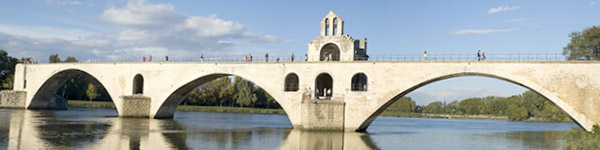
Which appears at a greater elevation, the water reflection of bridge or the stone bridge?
the stone bridge

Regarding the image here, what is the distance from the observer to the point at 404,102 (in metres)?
90.0

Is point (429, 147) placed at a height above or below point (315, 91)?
below

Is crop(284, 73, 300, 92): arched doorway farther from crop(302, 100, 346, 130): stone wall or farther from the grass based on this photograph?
the grass

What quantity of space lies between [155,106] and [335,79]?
1636 cm

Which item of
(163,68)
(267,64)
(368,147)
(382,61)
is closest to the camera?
(368,147)

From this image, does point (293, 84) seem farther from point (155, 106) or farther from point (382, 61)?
point (155, 106)

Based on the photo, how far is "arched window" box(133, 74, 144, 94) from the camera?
40312 mm

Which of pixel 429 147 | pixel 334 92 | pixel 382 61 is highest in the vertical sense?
pixel 382 61

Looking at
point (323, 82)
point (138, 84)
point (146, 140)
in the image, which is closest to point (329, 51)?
point (323, 82)

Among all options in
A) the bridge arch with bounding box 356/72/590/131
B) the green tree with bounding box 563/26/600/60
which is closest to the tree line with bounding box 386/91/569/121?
the green tree with bounding box 563/26/600/60

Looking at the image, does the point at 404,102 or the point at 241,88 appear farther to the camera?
the point at 404,102

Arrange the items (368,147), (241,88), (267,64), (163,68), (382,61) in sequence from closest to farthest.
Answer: (368,147) < (382,61) < (267,64) < (163,68) < (241,88)

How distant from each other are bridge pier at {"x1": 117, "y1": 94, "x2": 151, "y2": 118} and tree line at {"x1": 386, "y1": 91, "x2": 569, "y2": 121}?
35027mm

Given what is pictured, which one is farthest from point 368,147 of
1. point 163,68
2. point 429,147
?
point 163,68
